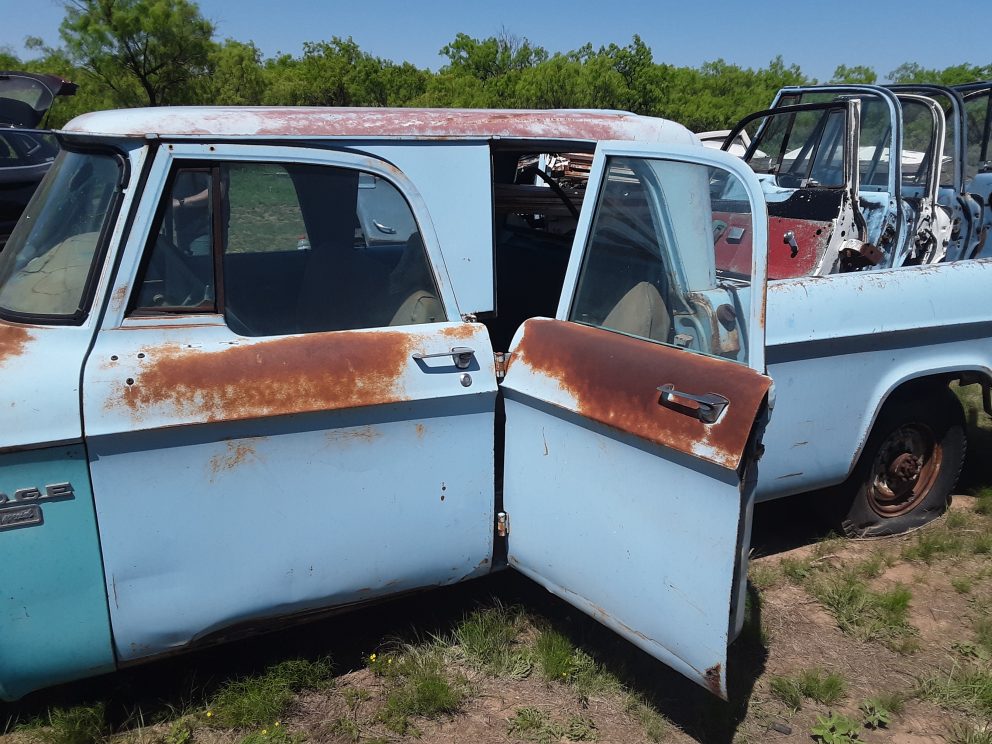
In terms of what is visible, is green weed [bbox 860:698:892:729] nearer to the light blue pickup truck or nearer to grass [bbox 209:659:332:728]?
the light blue pickup truck

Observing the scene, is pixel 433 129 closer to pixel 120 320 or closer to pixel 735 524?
pixel 120 320

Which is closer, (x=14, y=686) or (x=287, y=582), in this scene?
(x=14, y=686)

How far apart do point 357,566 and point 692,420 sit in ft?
4.02

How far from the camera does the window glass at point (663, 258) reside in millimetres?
2730

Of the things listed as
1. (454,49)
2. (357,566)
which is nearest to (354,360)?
(357,566)

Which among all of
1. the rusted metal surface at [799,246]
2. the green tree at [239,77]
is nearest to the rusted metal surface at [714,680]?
the rusted metal surface at [799,246]

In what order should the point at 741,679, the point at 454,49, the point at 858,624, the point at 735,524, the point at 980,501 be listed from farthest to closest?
1. the point at 454,49
2. the point at 980,501
3. the point at 858,624
4. the point at 741,679
5. the point at 735,524

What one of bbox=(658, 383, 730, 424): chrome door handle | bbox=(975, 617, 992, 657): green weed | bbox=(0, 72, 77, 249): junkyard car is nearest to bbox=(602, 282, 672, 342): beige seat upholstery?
bbox=(658, 383, 730, 424): chrome door handle

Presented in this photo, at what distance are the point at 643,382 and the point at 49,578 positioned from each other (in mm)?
1877

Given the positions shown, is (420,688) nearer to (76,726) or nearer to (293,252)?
(76,726)

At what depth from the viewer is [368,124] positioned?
2.73 m

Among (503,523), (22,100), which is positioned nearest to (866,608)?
(503,523)

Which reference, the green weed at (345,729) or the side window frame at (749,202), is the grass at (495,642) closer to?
the green weed at (345,729)

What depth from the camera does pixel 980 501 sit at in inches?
179
